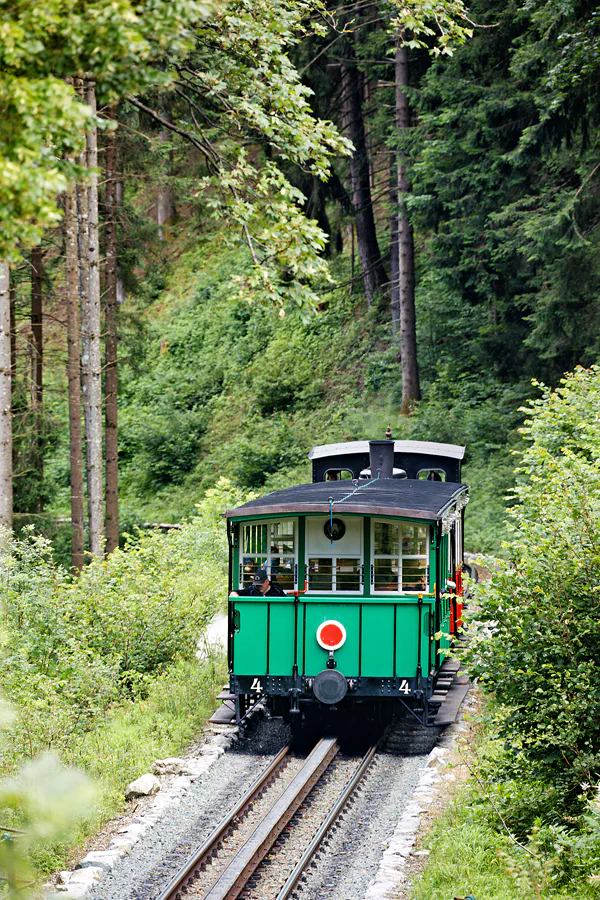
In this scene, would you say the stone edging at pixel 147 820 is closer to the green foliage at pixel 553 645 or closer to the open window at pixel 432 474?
the green foliage at pixel 553 645

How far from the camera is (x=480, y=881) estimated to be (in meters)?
7.34

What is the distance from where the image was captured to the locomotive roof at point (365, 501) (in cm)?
1145

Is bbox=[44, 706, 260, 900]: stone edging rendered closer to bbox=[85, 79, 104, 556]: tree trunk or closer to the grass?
the grass

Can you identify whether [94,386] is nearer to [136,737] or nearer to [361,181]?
[136,737]

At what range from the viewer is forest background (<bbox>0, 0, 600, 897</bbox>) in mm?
7824

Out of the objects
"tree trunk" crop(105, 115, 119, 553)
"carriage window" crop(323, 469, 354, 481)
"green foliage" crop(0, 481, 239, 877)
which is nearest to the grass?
"green foliage" crop(0, 481, 239, 877)

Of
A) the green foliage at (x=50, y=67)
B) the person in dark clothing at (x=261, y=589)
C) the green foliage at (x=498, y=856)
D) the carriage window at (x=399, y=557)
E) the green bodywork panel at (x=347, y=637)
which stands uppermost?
the green foliage at (x=50, y=67)

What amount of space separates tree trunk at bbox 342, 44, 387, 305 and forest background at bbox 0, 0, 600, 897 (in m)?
0.11

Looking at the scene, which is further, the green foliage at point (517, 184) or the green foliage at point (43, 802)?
the green foliage at point (517, 184)

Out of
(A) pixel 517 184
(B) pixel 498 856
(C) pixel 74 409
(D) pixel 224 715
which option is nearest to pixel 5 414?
(C) pixel 74 409

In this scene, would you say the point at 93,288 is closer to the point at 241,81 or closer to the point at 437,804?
the point at 241,81

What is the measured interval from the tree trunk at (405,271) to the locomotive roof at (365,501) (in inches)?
623

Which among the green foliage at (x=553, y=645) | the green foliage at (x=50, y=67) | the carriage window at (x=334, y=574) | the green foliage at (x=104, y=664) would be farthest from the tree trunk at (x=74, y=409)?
the green foliage at (x=50, y=67)

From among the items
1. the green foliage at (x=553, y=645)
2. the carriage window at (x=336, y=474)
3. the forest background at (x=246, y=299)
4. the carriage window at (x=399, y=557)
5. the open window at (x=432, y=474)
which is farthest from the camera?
the carriage window at (x=336, y=474)
